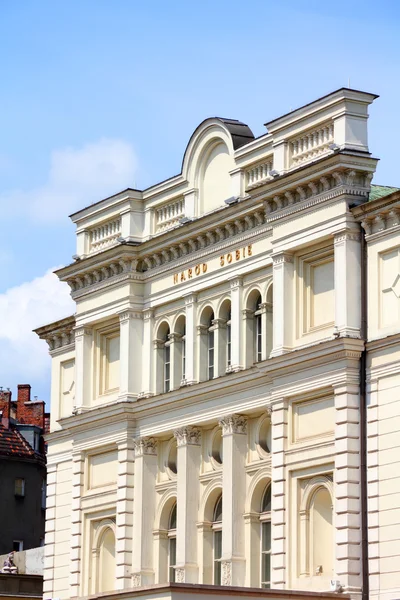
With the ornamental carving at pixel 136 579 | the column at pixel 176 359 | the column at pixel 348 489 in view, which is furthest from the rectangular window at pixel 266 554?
the column at pixel 176 359

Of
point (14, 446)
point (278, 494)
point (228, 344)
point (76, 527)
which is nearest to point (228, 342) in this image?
point (228, 344)

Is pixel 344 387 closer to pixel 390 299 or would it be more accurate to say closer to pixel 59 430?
pixel 390 299

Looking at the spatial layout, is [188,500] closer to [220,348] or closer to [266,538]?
[266,538]

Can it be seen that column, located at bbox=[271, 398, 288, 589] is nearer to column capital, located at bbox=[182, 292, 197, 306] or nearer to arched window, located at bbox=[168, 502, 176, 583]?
column capital, located at bbox=[182, 292, 197, 306]

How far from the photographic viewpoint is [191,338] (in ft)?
186

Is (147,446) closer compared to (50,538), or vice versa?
(147,446)

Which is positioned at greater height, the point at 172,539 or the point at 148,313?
the point at 148,313

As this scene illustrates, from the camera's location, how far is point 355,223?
49.8 m

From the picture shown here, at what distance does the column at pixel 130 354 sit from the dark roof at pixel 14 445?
33.1 meters

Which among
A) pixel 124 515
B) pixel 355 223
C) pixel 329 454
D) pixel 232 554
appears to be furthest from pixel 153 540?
pixel 355 223

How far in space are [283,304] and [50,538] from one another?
17308 millimetres

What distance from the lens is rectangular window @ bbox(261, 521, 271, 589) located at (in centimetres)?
5259

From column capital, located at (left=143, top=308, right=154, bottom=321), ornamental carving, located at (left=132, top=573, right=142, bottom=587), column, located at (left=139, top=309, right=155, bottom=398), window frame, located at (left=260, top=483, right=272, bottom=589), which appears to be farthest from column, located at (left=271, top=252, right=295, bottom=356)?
ornamental carving, located at (left=132, top=573, right=142, bottom=587)

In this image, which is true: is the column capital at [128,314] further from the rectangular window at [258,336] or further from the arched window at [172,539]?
the arched window at [172,539]
